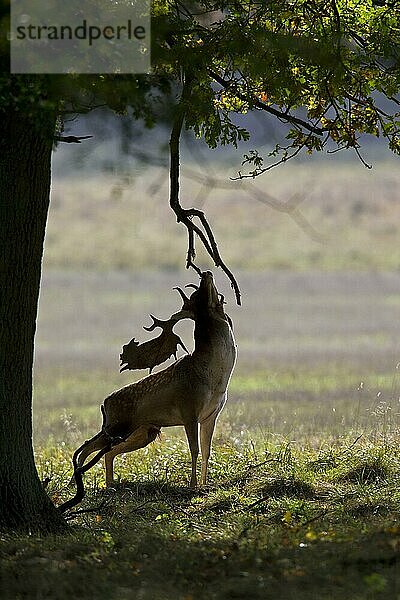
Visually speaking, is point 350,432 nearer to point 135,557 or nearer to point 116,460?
point 116,460

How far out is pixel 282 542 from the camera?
316 inches

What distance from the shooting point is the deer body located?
10305 mm

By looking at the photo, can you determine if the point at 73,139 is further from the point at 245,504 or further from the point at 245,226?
the point at 245,226

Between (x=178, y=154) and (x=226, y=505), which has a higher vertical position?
(x=178, y=154)

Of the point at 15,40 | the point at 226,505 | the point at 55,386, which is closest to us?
the point at 15,40

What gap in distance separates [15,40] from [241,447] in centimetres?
687

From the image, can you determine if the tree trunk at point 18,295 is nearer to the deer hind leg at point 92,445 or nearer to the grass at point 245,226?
the deer hind leg at point 92,445

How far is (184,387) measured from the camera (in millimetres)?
10305

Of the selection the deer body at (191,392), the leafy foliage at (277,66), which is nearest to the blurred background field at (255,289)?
the leafy foliage at (277,66)

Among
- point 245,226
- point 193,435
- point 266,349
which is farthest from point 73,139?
point 245,226

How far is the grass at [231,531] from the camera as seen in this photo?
7.00 meters

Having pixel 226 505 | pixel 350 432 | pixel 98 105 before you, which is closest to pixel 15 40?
pixel 98 105

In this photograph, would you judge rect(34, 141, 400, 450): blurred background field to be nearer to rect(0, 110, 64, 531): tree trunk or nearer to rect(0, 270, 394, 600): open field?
rect(0, 270, 394, 600): open field

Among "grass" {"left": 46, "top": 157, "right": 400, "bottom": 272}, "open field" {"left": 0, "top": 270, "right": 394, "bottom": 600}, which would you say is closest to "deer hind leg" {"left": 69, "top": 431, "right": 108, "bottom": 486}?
"open field" {"left": 0, "top": 270, "right": 394, "bottom": 600}
